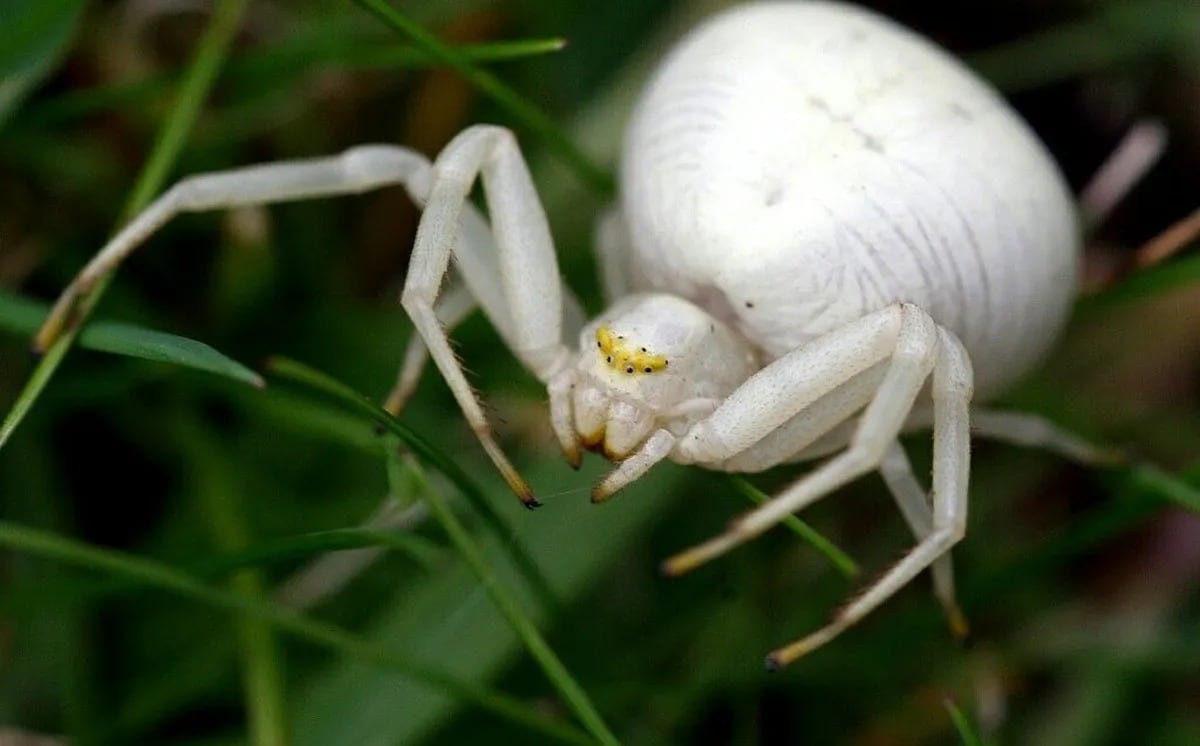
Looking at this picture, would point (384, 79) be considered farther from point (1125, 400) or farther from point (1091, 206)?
point (1125, 400)

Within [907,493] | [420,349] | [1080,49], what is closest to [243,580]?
[420,349]

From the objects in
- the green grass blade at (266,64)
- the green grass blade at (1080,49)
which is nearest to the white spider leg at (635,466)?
the green grass blade at (266,64)

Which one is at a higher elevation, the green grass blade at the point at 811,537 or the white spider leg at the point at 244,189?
the white spider leg at the point at 244,189

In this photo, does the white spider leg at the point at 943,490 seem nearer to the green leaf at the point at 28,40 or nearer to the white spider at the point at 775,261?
the white spider at the point at 775,261

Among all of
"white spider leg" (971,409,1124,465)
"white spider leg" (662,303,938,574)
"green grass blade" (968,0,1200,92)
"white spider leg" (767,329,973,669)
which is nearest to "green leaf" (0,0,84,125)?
"white spider leg" (662,303,938,574)

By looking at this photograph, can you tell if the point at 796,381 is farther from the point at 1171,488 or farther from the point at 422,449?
the point at 1171,488

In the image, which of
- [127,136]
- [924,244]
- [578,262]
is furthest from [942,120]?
[127,136]
